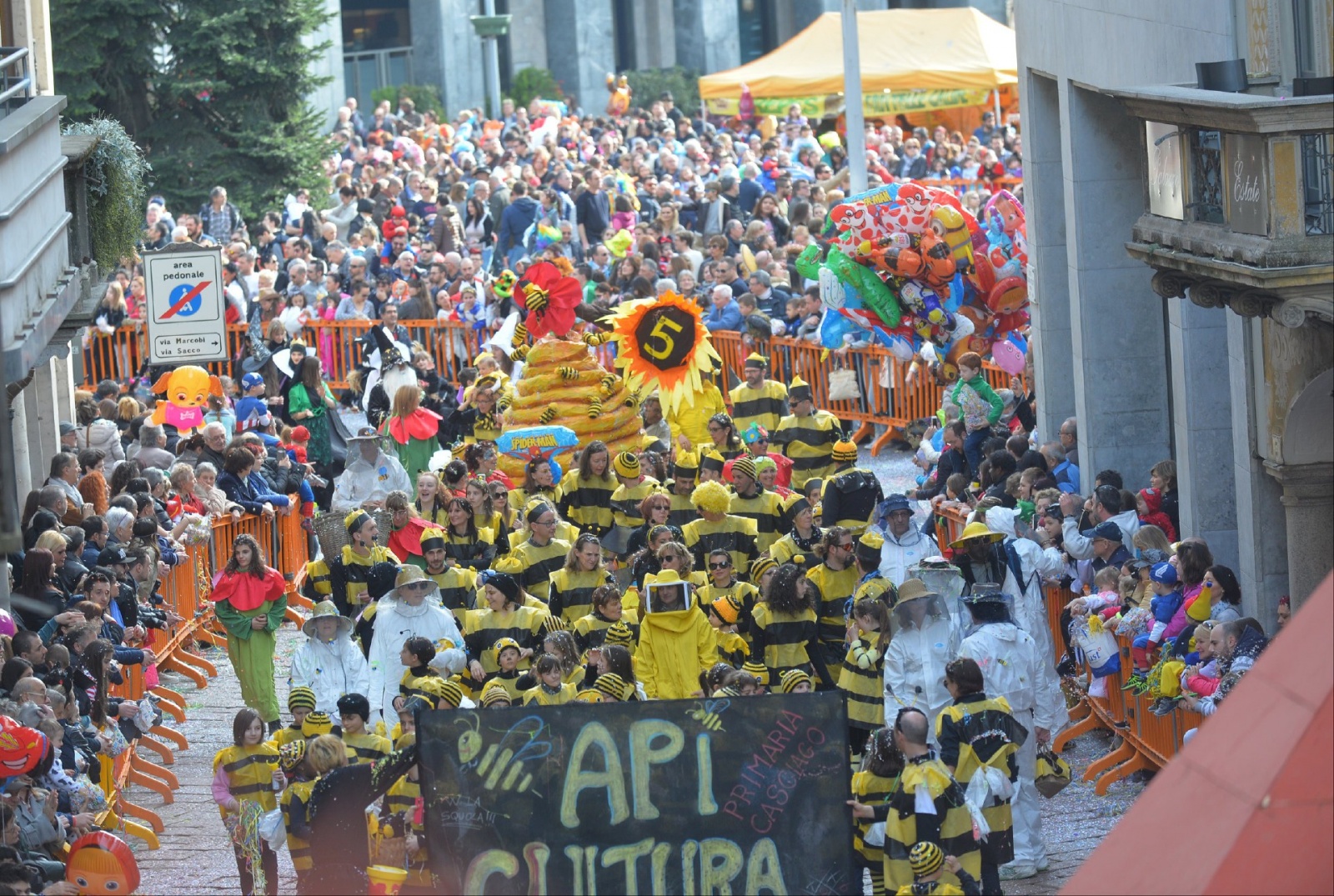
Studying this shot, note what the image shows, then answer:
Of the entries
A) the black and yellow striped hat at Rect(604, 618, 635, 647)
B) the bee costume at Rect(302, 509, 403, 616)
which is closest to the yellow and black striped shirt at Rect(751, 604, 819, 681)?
the black and yellow striped hat at Rect(604, 618, 635, 647)

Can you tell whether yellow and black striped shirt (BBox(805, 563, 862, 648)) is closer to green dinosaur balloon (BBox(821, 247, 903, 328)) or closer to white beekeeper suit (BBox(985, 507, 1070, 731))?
white beekeeper suit (BBox(985, 507, 1070, 731))

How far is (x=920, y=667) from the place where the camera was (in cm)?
1183

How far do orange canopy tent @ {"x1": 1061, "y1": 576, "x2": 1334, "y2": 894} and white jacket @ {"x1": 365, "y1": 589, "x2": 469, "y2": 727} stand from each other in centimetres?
602

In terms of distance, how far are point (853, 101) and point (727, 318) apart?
12.2ft

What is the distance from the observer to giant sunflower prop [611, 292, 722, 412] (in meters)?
18.2

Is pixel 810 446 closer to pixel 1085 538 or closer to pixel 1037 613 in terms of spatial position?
pixel 1085 538

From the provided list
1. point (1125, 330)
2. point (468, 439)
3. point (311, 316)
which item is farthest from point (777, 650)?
point (311, 316)

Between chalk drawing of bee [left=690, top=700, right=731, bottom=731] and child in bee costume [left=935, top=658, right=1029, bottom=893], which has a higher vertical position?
chalk drawing of bee [left=690, top=700, right=731, bottom=731]

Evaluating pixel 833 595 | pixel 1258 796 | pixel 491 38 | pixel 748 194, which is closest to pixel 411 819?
pixel 833 595

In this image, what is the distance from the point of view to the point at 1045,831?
486 inches

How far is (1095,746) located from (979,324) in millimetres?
7208

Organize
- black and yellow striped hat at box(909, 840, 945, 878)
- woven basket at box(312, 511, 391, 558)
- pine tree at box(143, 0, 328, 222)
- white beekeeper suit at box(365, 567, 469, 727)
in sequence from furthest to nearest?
pine tree at box(143, 0, 328, 222), woven basket at box(312, 511, 391, 558), white beekeeper suit at box(365, 567, 469, 727), black and yellow striped hat at box(909, 840, 945, 878)

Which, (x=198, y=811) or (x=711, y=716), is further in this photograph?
(x=198, y=811)

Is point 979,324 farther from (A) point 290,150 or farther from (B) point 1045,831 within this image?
(A) point 290,150
